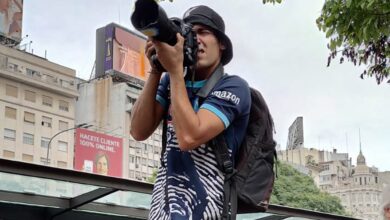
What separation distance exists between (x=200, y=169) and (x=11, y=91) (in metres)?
64.4

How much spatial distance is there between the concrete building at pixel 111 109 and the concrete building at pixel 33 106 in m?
6.35

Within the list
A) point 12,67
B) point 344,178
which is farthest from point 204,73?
point 344,178

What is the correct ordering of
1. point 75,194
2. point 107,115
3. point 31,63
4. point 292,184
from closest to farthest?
point 75,194 < point 292,184 < point 31,63 < point 107,115

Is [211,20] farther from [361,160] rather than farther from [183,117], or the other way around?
[361,160]

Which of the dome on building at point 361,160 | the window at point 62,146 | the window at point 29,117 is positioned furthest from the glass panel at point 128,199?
the dome on building at point 361,160

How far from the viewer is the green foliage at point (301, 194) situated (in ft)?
161

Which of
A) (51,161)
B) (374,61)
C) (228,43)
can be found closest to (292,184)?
(51,161)

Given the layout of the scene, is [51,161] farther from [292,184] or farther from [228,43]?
[228,43]

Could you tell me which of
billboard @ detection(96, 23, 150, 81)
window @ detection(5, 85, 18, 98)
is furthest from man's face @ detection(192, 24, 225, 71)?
billboard @ detection(96, 23, 150, 81)

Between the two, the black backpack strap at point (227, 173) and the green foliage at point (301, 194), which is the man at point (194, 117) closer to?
the black backpack strap at point (227, 173)

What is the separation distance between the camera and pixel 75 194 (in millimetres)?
5656

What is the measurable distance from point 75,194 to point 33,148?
2457 inches

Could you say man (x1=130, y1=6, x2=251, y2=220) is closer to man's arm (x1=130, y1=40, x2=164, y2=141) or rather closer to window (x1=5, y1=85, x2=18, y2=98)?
man's arm (x1=130, y1=40, x2=164, y2=141)

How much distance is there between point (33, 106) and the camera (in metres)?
65.5
